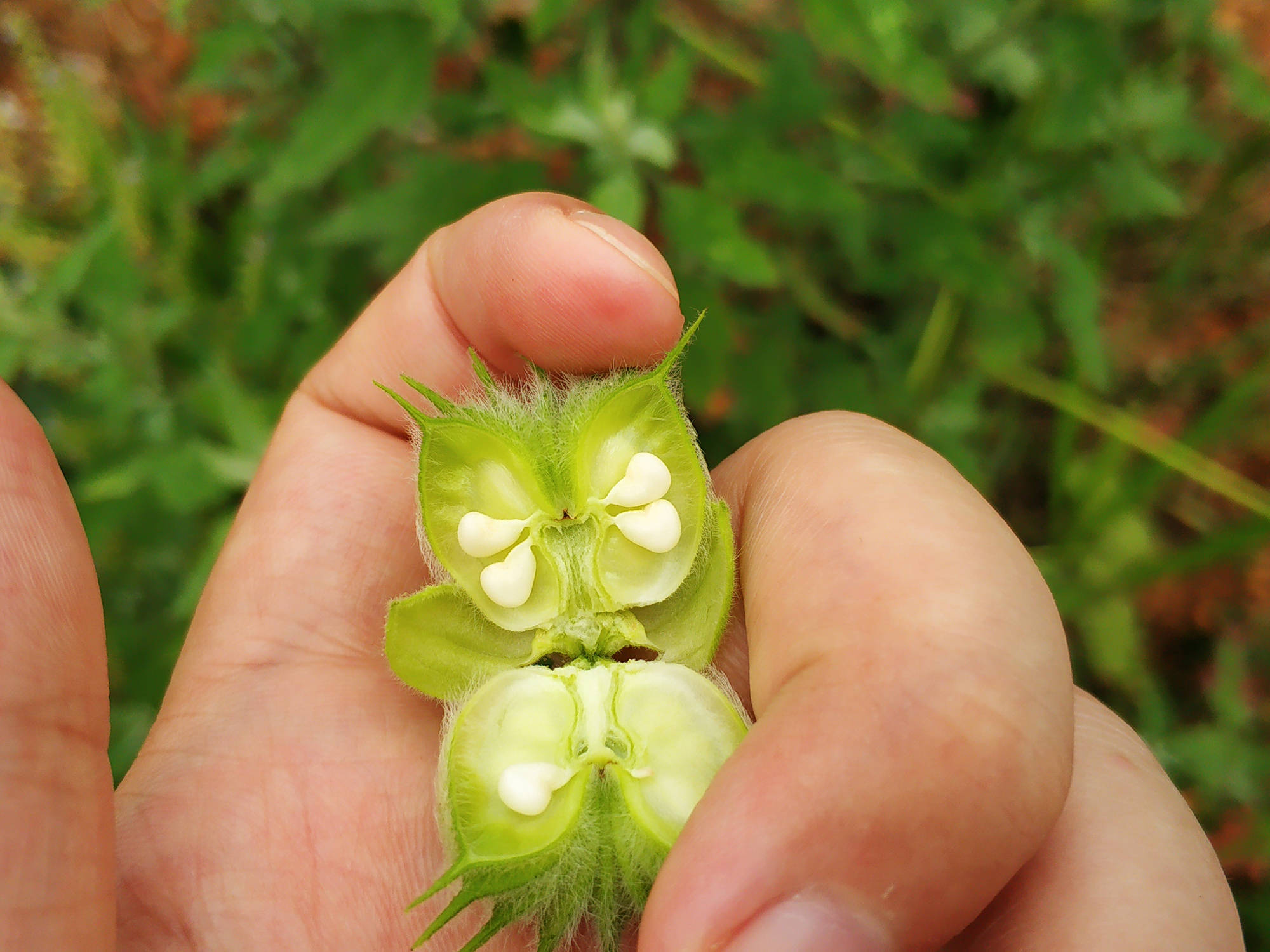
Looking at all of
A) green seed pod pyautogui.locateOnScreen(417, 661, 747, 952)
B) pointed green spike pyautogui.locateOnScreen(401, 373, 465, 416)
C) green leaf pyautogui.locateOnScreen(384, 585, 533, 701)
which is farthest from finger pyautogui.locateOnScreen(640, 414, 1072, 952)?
pointed green spike pyautogui.locateOnScreen(401, 373, 465, 416)

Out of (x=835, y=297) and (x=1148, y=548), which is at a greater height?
(x=835, y=297)

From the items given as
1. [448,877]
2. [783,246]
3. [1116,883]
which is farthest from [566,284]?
[783,246]

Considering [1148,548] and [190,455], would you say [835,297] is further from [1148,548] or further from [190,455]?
[190,455]

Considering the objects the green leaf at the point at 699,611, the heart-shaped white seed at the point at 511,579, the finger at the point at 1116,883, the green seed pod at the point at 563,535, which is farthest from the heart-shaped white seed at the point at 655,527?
the finger at the point at 1116,883

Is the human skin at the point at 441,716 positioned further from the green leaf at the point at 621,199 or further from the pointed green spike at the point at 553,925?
the green leaf at the point at 621,199

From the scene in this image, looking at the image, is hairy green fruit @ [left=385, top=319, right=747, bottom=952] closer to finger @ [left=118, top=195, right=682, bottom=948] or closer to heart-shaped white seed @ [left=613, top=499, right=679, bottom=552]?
heart-shaped white seed @ [left=613, top=499, right=679, bottom=552]

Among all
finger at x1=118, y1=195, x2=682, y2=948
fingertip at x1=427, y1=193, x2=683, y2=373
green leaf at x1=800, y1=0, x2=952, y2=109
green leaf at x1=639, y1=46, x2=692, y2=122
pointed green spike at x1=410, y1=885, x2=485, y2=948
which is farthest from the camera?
green leaf at x1=639, y1=46, x2=692, y2=122

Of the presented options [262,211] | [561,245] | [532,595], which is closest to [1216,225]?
[561,245]
